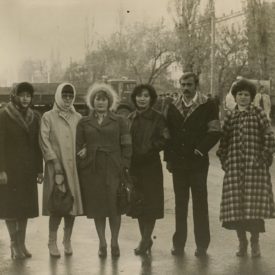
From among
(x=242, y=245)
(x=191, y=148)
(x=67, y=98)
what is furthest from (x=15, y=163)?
(x=242, y=245)

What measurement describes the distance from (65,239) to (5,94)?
28230 millimetres

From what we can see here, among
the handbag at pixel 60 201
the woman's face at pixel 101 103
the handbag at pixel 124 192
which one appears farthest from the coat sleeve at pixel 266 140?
the handbag at pixel 60 201

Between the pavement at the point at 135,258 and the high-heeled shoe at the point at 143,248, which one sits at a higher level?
the high-heeled shoe at the point at 143,248

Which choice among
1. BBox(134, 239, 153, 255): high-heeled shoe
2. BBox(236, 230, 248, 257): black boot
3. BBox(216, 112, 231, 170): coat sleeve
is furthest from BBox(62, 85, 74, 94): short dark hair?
BBox(236, 230, 248, 257): black boot

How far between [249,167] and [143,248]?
1315 mm

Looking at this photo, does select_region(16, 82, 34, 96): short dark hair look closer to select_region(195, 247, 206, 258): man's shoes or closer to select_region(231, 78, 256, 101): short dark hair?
select_region(231, 78, 256, 101): short dark hair

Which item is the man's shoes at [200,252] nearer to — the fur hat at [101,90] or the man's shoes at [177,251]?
the man's shoes at [177,251]

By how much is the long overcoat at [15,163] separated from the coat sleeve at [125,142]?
0.88 metres

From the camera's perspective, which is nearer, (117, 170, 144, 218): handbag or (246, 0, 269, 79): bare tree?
(117, 170, 144, 218): handbag

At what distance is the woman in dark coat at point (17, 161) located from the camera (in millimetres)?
7109

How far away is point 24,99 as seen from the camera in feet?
23.3

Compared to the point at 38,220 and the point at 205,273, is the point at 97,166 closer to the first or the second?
the point at 205,273

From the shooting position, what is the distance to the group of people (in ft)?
23.3

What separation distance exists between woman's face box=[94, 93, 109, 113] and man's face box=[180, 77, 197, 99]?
2.48 feet
